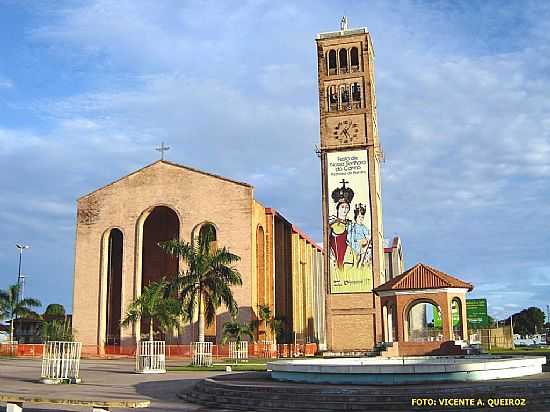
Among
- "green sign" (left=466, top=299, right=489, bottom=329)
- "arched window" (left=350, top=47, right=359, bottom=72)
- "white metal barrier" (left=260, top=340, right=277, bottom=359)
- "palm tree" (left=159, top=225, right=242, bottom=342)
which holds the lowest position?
"white metal barrier" (left=260, top=340, right=277, bottom=359)

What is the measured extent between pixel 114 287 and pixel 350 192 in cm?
2355

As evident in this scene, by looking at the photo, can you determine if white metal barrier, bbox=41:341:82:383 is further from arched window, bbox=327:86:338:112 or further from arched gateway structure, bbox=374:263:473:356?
arched window, bbox=327:86:338:112

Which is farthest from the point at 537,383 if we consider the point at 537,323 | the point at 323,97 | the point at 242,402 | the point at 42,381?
the point at 537,323

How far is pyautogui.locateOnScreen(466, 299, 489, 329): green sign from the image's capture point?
194 feet

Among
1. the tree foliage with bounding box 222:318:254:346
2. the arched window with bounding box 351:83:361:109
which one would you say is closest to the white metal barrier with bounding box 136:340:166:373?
the tree foliage with bounding box 222:318:254:346

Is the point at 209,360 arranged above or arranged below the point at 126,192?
below

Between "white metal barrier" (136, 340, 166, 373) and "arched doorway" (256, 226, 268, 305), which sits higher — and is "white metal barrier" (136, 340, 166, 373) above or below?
below

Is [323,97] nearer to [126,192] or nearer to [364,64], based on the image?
[364,64]

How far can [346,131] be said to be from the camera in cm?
5381

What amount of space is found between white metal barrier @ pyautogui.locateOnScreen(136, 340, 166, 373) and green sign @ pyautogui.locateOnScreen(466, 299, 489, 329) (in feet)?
129

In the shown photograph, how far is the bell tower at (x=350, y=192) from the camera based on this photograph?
5025 centimetres

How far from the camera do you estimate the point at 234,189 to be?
51.2 meters

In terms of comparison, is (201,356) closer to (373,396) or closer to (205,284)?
(205,284)

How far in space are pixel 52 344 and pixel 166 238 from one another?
36191 millimetres
